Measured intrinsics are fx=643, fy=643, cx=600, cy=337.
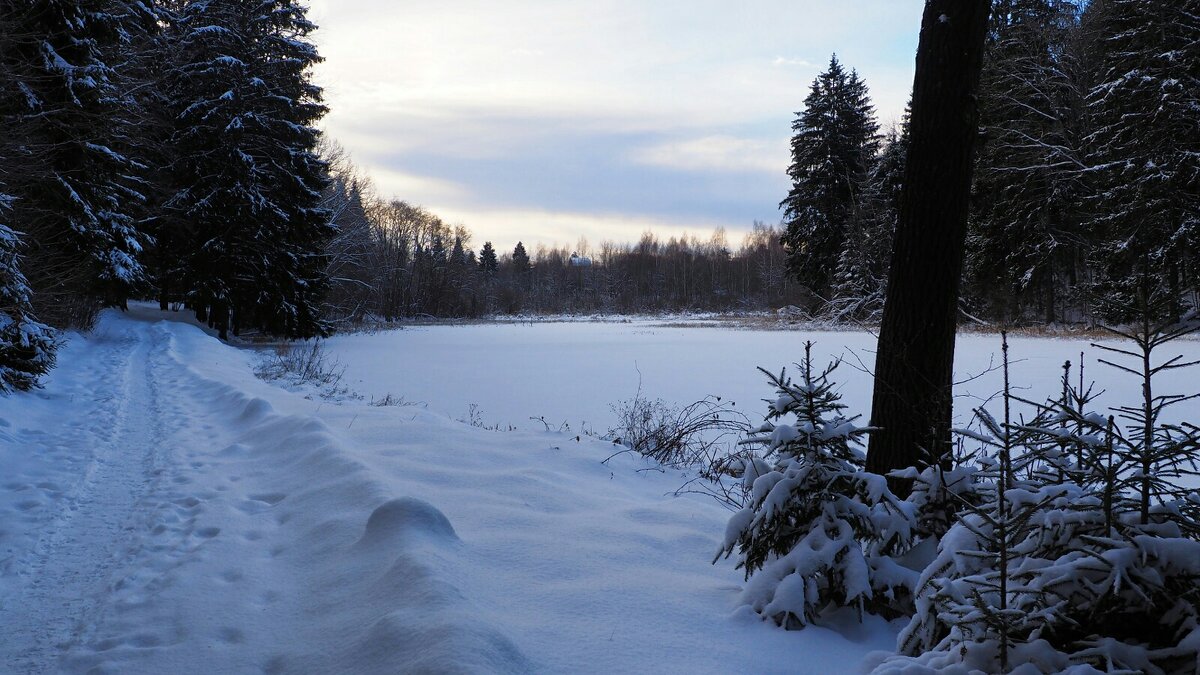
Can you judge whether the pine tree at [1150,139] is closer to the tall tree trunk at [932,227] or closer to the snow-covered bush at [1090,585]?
the tall tree trunk at [932,227]

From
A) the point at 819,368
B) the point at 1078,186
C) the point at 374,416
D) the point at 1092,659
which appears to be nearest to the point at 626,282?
the point at 1078,186

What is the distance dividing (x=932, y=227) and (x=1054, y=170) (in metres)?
28.2

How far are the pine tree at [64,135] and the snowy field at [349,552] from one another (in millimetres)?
4627

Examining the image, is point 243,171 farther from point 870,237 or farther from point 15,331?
point 870,237

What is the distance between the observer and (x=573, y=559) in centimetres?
344

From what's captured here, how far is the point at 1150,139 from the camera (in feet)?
66.9

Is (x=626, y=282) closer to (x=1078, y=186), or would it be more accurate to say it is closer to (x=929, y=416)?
(x=1078, y=186)

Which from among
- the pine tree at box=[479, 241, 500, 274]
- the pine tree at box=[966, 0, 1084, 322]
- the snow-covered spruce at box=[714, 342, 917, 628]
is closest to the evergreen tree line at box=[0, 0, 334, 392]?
the snow-covered spruce at box=[714, 342, 917, 628]

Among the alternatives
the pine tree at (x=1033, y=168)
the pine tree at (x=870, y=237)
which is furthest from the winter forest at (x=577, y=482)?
the pine tree at (x=870, y=237)

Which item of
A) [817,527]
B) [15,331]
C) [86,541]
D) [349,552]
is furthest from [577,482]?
[15,331]

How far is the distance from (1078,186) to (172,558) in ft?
106

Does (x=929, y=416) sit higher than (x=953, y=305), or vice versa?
(x=953, y=305)

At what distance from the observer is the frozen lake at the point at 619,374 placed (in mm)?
10320

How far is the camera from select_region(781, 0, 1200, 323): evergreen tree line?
65.0 ft
